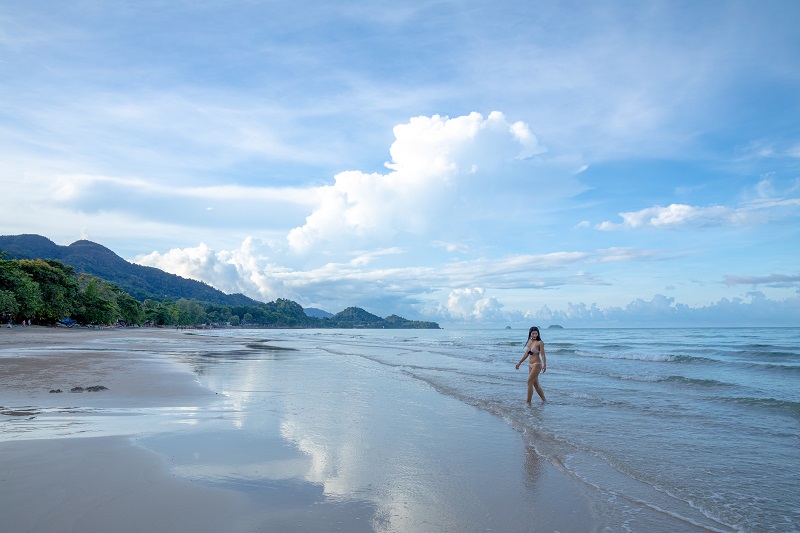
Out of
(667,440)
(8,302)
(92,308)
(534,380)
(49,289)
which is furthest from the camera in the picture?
(92,308)

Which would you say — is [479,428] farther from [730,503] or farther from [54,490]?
[54,490]

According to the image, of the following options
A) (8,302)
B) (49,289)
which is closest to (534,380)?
(8,302)

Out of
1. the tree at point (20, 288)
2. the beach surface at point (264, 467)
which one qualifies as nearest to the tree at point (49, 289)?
the tree at point (20, 288)

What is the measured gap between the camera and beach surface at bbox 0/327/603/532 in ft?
16.5

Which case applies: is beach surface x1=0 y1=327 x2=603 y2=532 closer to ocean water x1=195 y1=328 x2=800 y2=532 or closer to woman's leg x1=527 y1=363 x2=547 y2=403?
ocean water x1=195 y1=328 x2=800 y2=532

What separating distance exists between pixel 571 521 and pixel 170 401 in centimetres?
1018

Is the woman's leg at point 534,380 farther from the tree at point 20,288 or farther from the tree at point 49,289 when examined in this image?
the tree at point 49,289

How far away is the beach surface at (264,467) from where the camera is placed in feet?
16.5

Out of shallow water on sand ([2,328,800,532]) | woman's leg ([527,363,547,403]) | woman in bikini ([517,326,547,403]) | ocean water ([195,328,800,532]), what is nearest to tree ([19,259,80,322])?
shallow water on sand ([2,328,800,532])

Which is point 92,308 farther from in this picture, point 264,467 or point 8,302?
point 264,467

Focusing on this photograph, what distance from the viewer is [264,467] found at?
6816 mm

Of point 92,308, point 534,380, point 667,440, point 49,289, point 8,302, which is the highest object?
point 49,289

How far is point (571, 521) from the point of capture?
539cm

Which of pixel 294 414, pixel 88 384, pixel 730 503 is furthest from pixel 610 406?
pixel 88 384
